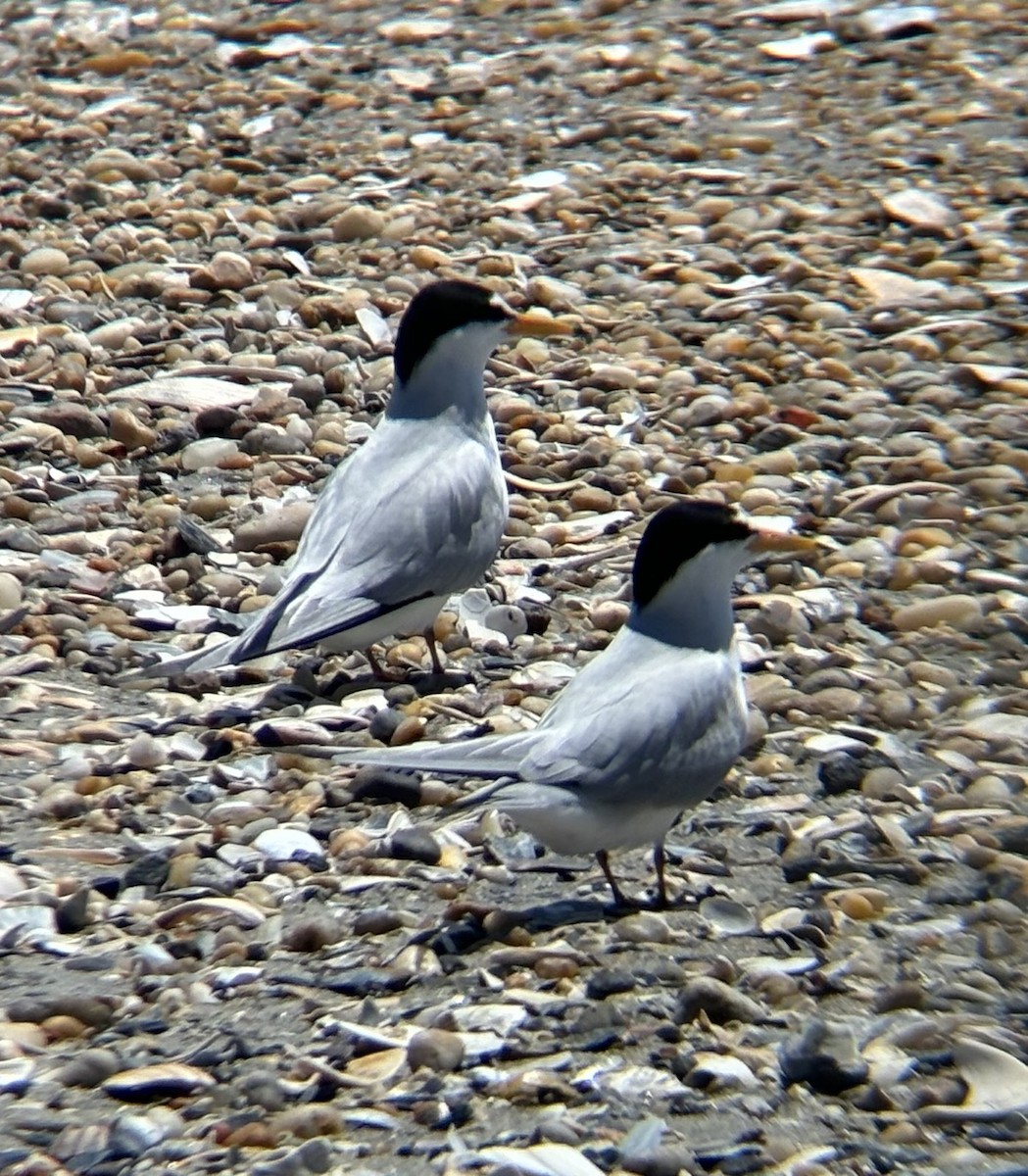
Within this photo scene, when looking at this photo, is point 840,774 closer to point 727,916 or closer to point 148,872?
point 727,916

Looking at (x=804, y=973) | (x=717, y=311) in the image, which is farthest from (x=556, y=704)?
(x=717, y=311)

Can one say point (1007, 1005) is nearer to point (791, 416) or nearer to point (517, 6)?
point (791, 416)

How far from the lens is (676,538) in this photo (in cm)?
358

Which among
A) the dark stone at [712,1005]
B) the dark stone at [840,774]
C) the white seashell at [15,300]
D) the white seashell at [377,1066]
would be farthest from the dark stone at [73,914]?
the white seashell at [15,300]

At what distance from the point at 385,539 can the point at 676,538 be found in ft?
2.99

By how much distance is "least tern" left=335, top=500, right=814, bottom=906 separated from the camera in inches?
128

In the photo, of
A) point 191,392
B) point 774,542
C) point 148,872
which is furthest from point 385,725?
point 191,392

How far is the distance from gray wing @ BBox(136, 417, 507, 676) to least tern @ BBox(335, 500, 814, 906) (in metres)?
0.70

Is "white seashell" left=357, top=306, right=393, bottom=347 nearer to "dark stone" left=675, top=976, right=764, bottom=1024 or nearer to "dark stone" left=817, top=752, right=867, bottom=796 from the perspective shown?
"dark stone" left=817, top=752, right=867, bottom=796

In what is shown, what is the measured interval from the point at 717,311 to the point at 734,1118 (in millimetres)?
3666

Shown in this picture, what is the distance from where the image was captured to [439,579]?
429 centimetres

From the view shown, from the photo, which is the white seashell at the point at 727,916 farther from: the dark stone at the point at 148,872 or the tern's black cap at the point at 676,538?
the dark stone at the point at 148,872

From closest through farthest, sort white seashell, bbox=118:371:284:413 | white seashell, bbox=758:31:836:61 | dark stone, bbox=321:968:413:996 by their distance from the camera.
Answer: dark stone, bbox=321:968:413:996 → white seashell, bbox=118:371:284:413 → white seashell, bbox=758:31:836:61

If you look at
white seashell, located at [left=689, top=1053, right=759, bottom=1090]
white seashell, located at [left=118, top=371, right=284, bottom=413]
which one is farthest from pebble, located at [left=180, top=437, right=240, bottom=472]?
white seashell, located at [left=689, top=1053, right=759, bottom=1090]
